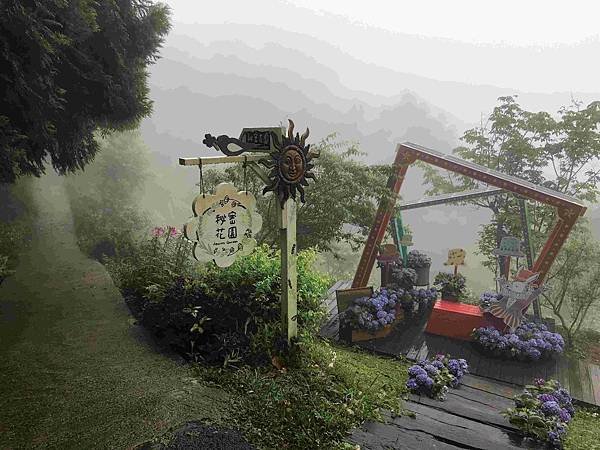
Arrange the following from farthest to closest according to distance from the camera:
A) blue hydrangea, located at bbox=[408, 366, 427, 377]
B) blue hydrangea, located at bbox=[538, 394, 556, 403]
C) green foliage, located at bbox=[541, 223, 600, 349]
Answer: green foliage, located at bbox=[541, 223, 600, 349], blue hydrangea, located at bbox=[408, 366, 427, 377], blue hydrangea, located at bbox=[538, 394, 556, 403]

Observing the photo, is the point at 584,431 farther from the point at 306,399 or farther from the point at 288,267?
the point at 288,267

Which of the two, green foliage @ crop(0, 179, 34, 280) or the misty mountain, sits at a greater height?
the misty mountain

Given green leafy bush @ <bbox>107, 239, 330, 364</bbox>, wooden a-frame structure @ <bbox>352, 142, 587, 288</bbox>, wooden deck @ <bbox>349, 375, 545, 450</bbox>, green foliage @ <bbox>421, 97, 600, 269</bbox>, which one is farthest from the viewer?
green foliage @ <bbox>421, 97, 600, 269</bbox>

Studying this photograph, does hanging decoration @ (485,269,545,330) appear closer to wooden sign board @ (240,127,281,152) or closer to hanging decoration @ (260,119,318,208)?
hanging decoration @ (260,119,318,208)

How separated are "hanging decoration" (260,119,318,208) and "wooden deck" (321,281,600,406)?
2.47 meters

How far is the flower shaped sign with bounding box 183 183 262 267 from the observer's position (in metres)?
3.69

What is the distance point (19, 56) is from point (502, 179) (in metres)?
7.87

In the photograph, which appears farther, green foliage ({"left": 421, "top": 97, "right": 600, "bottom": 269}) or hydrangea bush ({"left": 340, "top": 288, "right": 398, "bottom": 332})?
green foliage ({"left": 421, "top": 97, "right": 600, "bottom": 269})

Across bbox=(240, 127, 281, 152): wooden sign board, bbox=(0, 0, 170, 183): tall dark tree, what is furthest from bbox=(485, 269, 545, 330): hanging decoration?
bbox=(0, 0, 170, 183): tall dark tree

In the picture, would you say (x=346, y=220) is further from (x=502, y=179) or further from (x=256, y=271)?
(x=256, y=271)

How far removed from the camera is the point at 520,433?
4.04 metres

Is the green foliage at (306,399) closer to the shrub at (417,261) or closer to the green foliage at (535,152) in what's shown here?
the shrub at (417,261)

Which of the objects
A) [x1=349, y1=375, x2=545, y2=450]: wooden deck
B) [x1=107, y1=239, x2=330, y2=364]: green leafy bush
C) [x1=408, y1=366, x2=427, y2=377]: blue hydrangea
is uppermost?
[x1=107, y1=239, x2=330, y2=364]: green leafy bush

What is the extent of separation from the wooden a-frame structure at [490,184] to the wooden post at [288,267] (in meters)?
4.04
